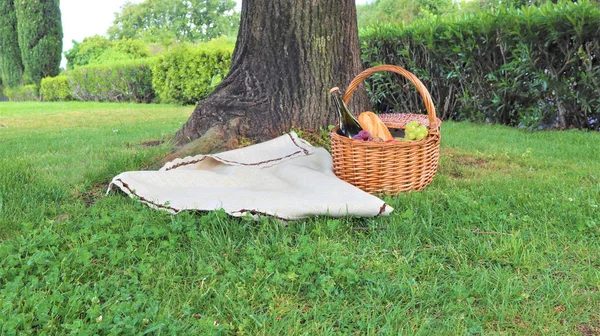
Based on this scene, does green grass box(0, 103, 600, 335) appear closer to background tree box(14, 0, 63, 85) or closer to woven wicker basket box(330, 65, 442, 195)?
woven wicker basket box(330, 65, 442, 195)

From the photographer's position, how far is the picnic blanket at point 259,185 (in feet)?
8.49

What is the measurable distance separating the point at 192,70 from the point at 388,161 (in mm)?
9411

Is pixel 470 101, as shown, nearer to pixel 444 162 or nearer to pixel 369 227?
pixel 444 162

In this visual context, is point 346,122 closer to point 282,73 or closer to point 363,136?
point 363,136

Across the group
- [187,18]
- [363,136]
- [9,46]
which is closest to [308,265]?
[363,136]

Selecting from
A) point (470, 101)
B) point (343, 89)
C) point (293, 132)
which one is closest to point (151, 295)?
point (293, 132)

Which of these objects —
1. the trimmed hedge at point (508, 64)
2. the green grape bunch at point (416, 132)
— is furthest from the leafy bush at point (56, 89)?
the green grape bunch at point (416, 132)

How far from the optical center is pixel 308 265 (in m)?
1.99

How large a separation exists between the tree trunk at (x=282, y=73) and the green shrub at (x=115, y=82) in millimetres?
10405

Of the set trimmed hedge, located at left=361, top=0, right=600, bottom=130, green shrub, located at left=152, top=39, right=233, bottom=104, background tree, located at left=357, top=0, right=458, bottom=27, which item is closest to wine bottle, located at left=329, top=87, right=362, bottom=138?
trimmed hedge, located at left=361, top=0, right=600, bottom=130

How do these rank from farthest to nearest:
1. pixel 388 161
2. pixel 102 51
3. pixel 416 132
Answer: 1. pixel 102 51
2. pixel 416 132
3. pixel 388 161

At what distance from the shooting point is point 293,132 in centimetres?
389

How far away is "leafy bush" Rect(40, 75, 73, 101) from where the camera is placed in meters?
18.9

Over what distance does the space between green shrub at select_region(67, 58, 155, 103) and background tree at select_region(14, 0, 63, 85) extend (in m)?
4.18
